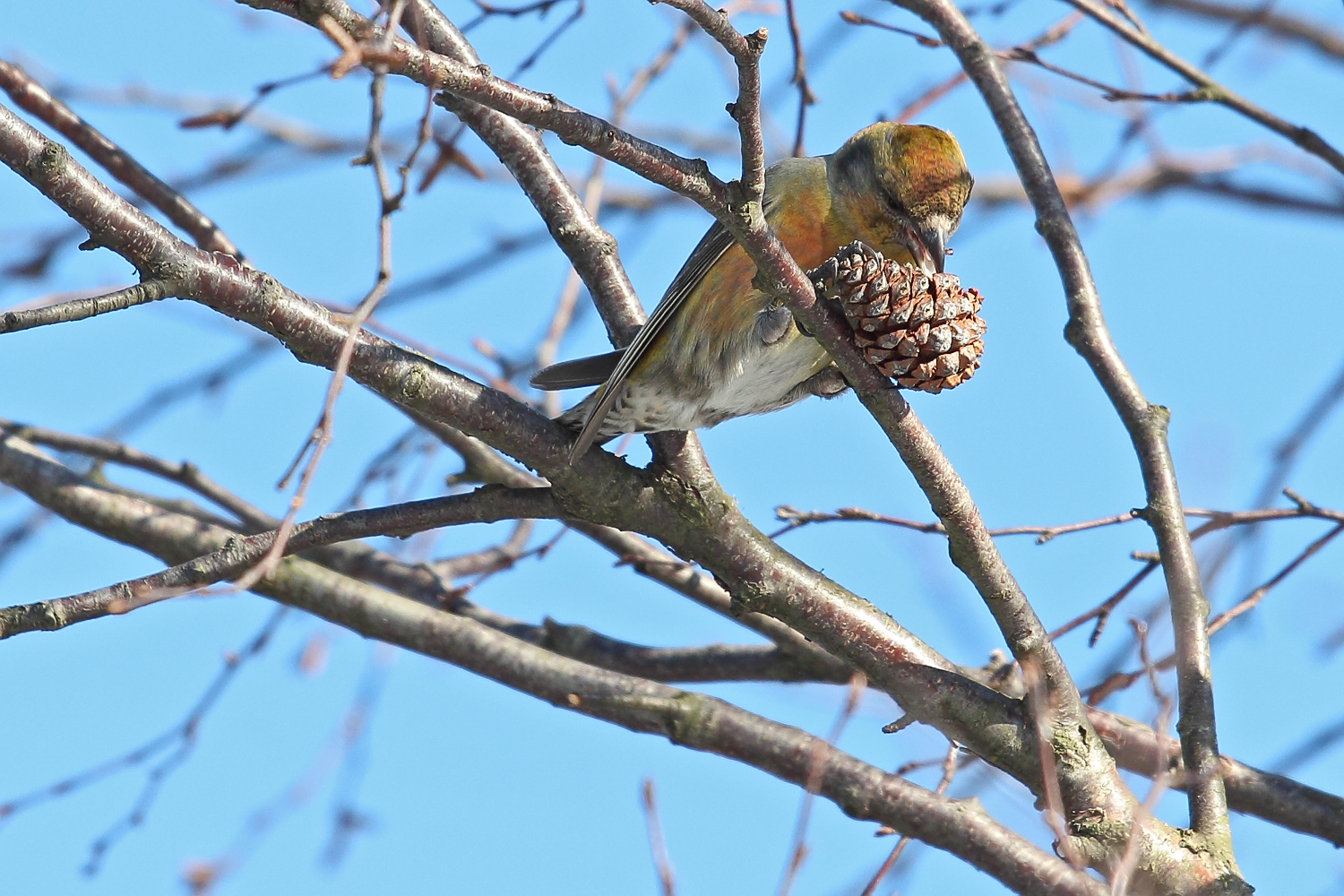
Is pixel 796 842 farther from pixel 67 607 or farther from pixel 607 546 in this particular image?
pixel 607 546

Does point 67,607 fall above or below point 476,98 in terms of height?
below

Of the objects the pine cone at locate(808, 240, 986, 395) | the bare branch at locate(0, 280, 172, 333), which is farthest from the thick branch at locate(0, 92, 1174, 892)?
the bare branch at locate(0, 280, 172, 333)

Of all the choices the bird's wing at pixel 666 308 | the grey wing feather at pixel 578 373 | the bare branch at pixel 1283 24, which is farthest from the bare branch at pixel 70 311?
the bare branch at pixel 1283 24

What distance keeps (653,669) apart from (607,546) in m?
0.37

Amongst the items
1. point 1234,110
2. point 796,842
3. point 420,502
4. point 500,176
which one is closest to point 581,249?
point 420,502

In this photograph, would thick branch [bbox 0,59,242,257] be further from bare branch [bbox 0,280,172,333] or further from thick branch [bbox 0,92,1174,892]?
bare branch [bbox 0,280,172,333]

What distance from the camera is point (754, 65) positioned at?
1871mm

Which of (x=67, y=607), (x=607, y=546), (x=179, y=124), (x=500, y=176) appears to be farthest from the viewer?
(x=500, y=176)

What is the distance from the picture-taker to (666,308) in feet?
10.4

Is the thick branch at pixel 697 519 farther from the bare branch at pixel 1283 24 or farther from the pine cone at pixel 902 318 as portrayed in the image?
the bare branch at pixel 1283 24

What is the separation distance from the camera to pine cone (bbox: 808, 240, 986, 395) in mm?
2508

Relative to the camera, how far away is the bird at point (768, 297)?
3201mm

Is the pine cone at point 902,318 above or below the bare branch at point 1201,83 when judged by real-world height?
below

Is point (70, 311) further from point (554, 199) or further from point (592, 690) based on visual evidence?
point (592, 690)
